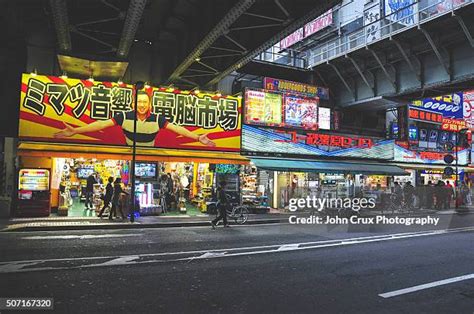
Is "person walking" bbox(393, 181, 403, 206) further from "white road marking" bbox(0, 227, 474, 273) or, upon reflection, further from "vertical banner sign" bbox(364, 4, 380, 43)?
"white road marking" bbox(0, 227, 474, 273)

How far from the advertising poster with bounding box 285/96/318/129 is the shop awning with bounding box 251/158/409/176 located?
A: 240 cm

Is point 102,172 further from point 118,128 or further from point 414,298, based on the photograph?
point 414,298

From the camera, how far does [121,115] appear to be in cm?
1889

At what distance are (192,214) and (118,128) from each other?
18.8 ft

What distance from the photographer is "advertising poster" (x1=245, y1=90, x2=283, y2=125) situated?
2161 cm

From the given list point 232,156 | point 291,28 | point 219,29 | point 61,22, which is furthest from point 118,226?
point 291,28

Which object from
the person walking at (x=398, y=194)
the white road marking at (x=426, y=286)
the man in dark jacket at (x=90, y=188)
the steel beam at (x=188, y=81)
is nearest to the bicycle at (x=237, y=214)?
the steel beam at (x=188, y=81)

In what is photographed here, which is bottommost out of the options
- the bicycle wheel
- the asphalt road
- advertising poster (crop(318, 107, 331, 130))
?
the asphalt road

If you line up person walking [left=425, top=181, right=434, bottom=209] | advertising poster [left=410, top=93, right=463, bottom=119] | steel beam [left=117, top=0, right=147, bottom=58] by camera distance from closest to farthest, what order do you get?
1. steel beam [left=117, top=0, right=147, bottom=58]
2. person walking [left=425, top=181, right=434, bottom=209]
3. advertising poster [left=410, top=93, right=463, bottom=119]

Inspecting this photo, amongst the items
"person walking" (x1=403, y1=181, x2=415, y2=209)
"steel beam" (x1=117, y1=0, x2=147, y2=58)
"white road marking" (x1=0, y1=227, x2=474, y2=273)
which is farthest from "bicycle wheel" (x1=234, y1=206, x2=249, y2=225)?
"person walking" (x1=403, y1=181, x2=415, y2=209)

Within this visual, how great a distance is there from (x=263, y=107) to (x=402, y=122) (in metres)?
12.1

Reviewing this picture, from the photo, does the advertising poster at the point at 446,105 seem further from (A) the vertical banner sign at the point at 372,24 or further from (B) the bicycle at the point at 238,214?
(B) the bicycle at the point at 238,214

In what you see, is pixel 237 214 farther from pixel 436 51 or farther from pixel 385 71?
pixel 436 51

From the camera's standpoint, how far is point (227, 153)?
20.8 meters
